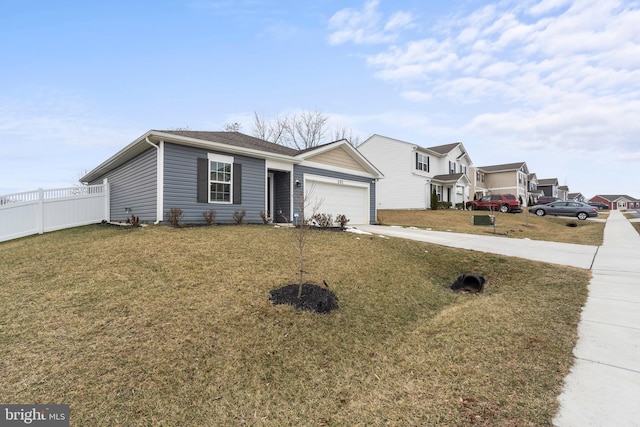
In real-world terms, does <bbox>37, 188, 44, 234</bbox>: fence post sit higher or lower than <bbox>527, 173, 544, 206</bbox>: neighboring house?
lower

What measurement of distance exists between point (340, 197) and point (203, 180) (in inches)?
288

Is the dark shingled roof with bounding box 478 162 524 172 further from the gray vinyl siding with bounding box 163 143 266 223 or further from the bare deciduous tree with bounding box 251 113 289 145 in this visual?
the gray vinyl siding with bounding box 163 143 266 223

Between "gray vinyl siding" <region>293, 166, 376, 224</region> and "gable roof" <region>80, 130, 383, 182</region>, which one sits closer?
"gable roof" <region>80, 130, 383, 182</region>

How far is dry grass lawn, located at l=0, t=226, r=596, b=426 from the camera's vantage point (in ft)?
8.46

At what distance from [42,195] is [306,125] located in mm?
26991

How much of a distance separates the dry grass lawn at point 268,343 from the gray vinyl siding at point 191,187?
3769 millimetres

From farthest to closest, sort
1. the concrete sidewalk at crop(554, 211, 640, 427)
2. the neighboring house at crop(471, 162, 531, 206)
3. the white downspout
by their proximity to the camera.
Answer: the neighboring house at crop(471, 162, 531, 206), the white downspout, the concrete sidewalk at crop(554, 211, 640, 427)

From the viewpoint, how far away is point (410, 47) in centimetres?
1158

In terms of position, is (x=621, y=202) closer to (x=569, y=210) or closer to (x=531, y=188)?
(x=531, y=188)

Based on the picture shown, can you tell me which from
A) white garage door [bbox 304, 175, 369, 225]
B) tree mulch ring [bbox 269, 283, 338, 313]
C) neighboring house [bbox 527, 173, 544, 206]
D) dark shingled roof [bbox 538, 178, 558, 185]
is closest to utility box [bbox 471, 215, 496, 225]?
white garage door [bbox 304, 175, 369, 225]

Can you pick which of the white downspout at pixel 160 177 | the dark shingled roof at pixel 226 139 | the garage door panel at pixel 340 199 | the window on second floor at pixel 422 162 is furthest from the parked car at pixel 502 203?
the white downspout at pixel 160 177

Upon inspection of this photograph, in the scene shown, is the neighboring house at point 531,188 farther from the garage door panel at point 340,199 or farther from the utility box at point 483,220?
the garage door panel at point 340,199

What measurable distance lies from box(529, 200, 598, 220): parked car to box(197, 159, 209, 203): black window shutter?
29324 mm

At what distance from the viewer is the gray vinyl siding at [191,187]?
988 cm
